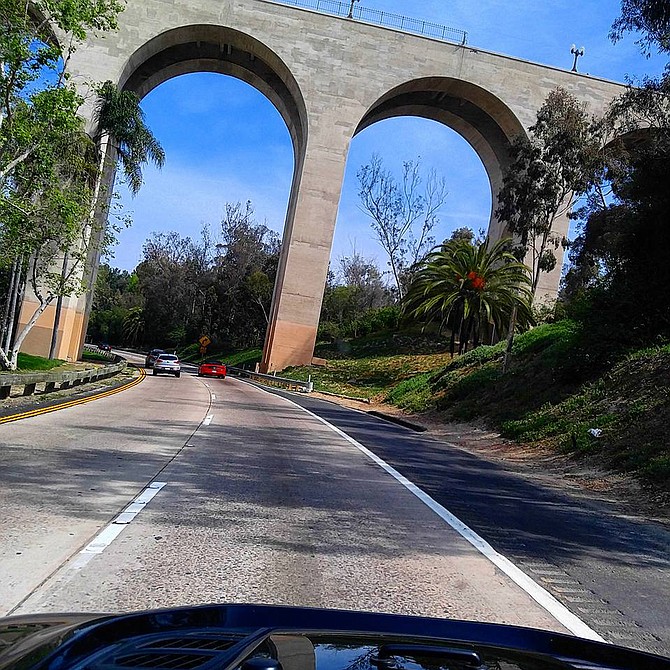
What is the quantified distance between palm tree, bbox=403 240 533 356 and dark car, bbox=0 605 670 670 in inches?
1606

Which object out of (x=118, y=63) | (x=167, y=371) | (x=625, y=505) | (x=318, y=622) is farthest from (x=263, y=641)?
(x=118, y=63)

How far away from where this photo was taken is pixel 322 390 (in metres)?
46.6

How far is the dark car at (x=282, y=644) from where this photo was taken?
1.94m

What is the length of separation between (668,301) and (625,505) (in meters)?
11.2

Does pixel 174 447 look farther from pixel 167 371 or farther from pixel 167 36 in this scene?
pixel 167 36

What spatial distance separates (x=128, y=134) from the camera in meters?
42.4

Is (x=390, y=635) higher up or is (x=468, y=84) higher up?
(x=468, y=84)

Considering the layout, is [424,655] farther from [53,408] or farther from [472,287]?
[472,287]

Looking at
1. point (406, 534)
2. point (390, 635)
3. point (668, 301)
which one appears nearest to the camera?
point (390, 635)

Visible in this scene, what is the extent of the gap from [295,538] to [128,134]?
39.5 metres

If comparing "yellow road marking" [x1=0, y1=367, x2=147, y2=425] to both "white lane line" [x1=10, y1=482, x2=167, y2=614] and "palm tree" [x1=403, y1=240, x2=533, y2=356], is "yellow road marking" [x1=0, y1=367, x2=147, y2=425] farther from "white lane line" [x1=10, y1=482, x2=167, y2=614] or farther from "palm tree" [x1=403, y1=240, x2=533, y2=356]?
"palm tree" [x1=403, y1=240, x2=533, y2=356]

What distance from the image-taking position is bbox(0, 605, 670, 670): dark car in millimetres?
1944

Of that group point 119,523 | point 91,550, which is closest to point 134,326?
point 119,523

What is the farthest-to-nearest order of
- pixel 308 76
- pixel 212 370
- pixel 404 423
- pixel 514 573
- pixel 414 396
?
pixel 212 370 < pixel 308 76 < pixel 414 396 < pixel 404 423 < pixel 514 573
